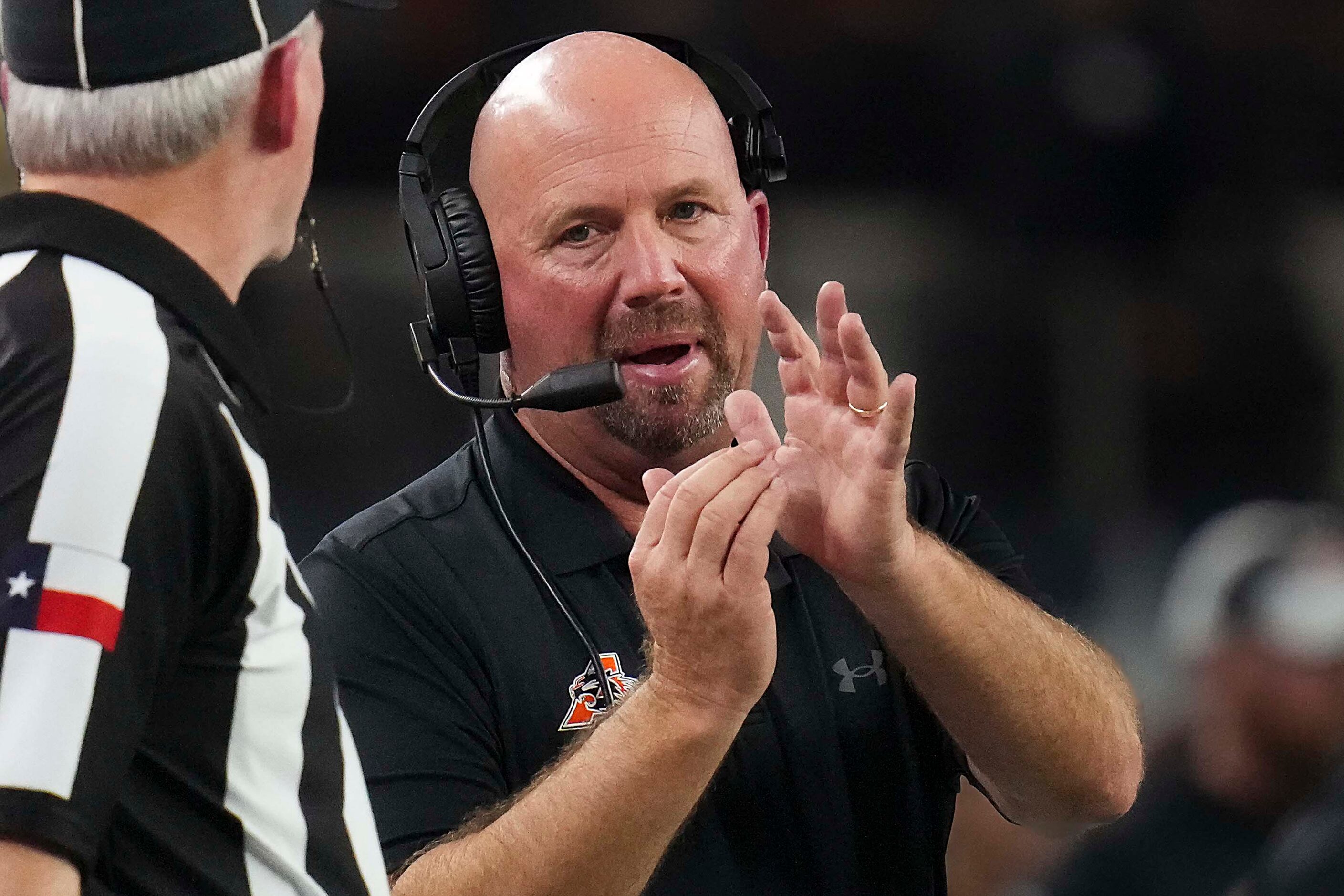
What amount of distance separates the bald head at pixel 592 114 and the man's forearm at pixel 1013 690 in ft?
1.66

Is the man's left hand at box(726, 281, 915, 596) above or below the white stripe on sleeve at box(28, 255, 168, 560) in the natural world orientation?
below

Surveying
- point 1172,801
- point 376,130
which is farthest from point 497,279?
point 376,130

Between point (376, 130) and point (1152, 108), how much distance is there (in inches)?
73.9

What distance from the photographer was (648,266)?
1.66m

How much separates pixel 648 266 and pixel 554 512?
26 cm

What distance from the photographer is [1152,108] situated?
13.3 ft

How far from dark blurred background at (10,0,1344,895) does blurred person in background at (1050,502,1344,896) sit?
1002mm

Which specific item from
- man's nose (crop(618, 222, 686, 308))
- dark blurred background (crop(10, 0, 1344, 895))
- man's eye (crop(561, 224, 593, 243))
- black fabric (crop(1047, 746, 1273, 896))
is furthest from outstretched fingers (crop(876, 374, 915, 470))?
dark blurred background (crop(10, 0, 1344, 895))

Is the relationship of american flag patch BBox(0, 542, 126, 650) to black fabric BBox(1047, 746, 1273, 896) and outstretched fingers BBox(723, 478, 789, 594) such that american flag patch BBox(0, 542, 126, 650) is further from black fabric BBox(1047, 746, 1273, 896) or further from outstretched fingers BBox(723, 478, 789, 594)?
black fabric BBox(1047, 746, 1273, 896)

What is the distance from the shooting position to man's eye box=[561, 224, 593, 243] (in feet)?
5.62

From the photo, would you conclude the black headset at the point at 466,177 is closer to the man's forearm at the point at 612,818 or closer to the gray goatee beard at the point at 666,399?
the gray goatee beard at the point at 666,399

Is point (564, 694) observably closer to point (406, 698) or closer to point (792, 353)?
point (406, 698)

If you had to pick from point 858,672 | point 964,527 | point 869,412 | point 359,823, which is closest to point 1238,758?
point 964,527

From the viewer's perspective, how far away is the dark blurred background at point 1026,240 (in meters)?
3.56
